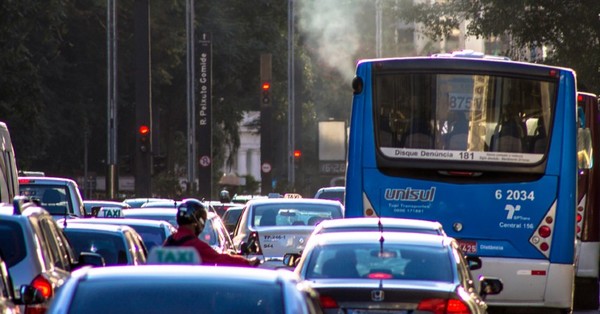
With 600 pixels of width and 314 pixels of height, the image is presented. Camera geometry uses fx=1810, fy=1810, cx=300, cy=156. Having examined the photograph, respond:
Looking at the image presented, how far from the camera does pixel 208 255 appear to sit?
12.9 m

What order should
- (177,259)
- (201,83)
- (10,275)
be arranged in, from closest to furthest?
(177,259) < (10,275) < (201,83)

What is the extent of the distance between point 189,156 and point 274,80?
19.0m

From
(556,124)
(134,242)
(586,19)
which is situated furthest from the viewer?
(586,19)

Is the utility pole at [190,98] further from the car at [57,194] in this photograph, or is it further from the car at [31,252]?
the car at [31,252]

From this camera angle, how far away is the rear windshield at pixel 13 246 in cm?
1234

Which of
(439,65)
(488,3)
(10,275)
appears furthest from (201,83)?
(10,275)

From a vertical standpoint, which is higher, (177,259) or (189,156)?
(177,259)

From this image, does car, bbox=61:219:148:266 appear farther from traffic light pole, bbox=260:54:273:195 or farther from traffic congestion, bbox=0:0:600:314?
traffic light pole, bbox=260:54:273:195

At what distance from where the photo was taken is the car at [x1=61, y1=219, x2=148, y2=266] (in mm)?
15672

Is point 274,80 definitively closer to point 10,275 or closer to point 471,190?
point 471,190

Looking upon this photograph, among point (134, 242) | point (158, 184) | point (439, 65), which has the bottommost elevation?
point (158, 184)

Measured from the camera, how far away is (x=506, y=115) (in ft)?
63.4

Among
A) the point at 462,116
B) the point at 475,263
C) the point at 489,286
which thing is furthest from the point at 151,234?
the point at 489,286

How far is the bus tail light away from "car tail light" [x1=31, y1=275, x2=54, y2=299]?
7.99m
